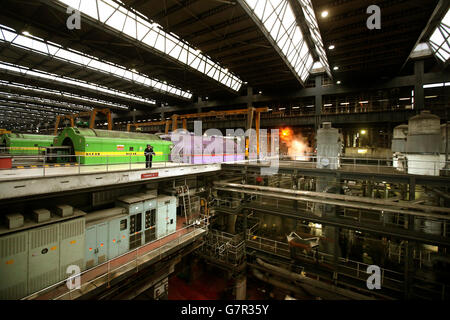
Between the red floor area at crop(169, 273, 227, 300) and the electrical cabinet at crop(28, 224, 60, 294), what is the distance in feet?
27.8

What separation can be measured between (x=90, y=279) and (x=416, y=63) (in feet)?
106

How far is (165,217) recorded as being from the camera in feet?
38.1

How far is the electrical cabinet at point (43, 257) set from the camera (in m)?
6.72

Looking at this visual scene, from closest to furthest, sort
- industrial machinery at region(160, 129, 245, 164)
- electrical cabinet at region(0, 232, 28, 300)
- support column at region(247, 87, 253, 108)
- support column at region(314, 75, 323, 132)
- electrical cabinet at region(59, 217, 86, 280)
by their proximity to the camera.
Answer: electrical cabinet at region(0, 232, 28, 300), electrical cabinet at region(59, 217, 86, 280), industrial machinery at region(160, 129, 245, 164), support column at region(314, 75, 323, 132), support column at region(247, 87, 253, 108)

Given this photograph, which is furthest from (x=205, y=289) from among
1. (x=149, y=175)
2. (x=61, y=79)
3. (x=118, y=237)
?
(x=61, y=79)

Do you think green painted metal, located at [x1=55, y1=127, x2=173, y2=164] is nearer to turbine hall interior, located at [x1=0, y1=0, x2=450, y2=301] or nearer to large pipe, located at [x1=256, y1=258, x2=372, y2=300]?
turbine hall interior, located at [x1=0, y1=0, x2=450, y2=301]

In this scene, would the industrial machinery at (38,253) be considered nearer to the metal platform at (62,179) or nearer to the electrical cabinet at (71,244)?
the electrical cabinet at (71,244)

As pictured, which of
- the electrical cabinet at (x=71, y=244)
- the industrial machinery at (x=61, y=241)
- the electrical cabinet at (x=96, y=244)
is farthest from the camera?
the electrical cabinet at (x=96, y=244)

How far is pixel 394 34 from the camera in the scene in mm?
14438

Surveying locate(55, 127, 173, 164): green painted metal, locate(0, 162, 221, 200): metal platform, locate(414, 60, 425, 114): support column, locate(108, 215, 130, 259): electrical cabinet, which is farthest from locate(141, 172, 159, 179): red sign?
locate(414, 60, 425, 114): support column

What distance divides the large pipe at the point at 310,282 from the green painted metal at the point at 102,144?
11280 millimetres

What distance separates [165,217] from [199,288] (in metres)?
6.66

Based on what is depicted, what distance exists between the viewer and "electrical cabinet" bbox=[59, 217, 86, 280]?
7410 millimetres

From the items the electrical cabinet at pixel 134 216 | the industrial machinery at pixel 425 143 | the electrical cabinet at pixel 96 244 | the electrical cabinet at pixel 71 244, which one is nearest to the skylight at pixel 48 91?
the electrical cabinet at pixel 134 216
